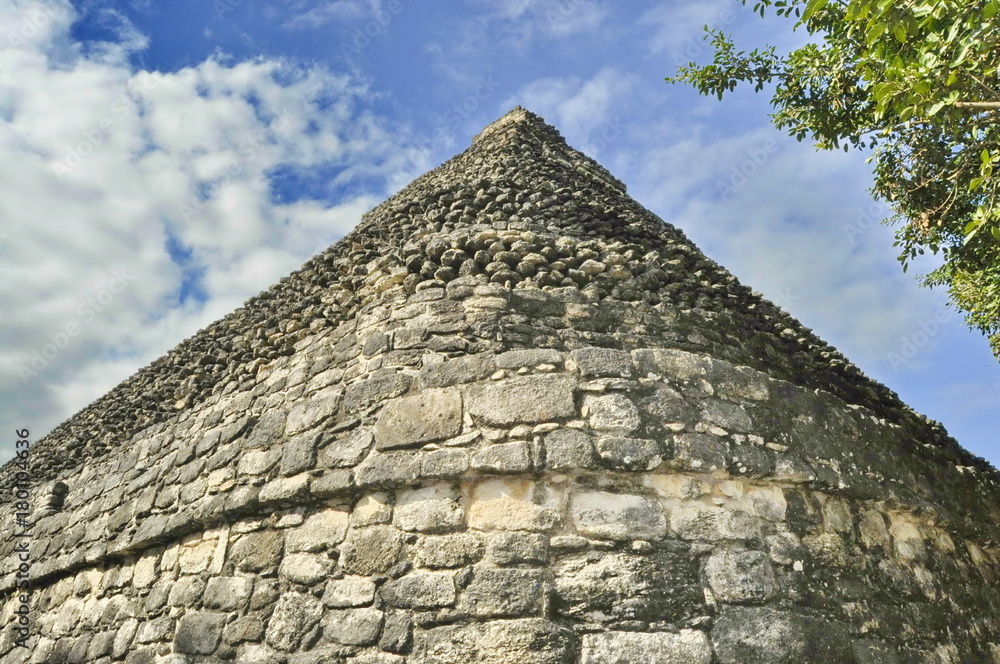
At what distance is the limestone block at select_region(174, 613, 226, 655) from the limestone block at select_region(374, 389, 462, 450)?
4.89 feet

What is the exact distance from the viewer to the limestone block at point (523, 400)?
3344mm

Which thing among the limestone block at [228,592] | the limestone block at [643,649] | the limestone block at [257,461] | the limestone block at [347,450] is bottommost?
the limestone block at [643,649]

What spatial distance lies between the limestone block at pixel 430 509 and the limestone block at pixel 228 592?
1.14 meters

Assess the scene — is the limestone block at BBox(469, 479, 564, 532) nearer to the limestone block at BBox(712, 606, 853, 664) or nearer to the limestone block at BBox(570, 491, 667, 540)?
the limestone block at BBox(570, 491, 667, 540)

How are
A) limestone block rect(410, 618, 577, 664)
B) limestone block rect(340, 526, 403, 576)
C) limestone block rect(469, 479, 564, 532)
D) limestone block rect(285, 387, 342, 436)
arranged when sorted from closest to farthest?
limestone block rect(410, 618, 577, 664)
limestone block rect(469, 479, 564, 532)
limestone block rect(340, 526, 403, 576)
limestone block rect(285, 387, 342, 436)

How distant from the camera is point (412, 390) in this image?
369 cm

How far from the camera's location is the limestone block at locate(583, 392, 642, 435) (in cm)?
332

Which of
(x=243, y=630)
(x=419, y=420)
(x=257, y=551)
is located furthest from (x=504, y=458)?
(x=243, y=630)

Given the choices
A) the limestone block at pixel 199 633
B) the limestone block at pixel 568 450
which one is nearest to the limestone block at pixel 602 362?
the limestone block at pixel 568 450

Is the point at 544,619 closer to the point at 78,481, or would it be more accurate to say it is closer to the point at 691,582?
the point at 691,582

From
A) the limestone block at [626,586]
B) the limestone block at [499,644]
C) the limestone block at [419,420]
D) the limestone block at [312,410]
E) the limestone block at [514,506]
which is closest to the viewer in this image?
the limestone block at [499,644]

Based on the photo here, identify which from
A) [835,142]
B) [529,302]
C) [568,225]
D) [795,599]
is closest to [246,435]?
[529,302]

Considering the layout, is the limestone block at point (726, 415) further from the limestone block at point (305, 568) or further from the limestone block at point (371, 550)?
the limestone block at point (305, 568)

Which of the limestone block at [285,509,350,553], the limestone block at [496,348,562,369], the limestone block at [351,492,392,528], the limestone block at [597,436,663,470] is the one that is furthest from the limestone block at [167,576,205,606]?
the limestone block at [597,436,663,470]
